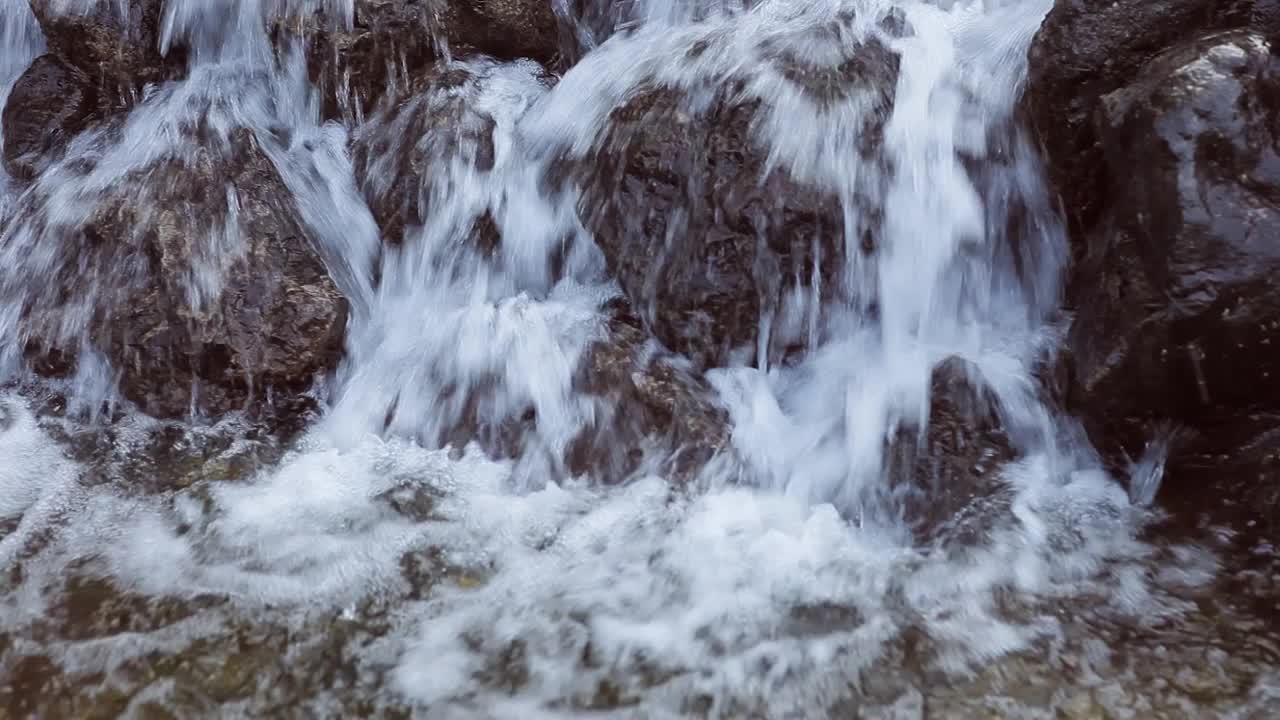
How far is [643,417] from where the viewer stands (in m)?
4.05

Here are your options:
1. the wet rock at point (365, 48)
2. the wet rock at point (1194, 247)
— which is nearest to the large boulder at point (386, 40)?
the wet rock at point (365, 48)

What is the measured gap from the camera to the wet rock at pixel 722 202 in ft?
13.9

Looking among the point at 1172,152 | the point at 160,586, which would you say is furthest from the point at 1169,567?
the point at 160,586

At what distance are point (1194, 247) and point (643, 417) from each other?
2062 mm

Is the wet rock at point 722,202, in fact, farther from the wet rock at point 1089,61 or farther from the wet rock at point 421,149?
the wet rock at point 421,149

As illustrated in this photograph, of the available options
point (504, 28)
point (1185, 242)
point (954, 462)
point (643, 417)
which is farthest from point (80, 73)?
point (1185, 242)

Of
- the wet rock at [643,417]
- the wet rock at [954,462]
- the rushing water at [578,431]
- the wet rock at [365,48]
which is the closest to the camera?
the rushing water at [578,431]

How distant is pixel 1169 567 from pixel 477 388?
2738 millimetres

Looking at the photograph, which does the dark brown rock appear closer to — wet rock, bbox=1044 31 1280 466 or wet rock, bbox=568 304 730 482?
wet rock, bbox=1044 31 1280 466

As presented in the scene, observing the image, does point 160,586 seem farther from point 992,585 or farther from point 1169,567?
point 1169,567

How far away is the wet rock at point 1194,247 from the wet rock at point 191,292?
3336 mm

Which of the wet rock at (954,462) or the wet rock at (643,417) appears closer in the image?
the wet rock at (954,462)

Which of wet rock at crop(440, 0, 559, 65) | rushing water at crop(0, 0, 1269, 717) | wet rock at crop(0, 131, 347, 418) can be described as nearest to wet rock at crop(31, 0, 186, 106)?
rushing water at crop(0, 0, 1269, 717)

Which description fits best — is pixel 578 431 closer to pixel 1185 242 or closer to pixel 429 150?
pixel 429 150
